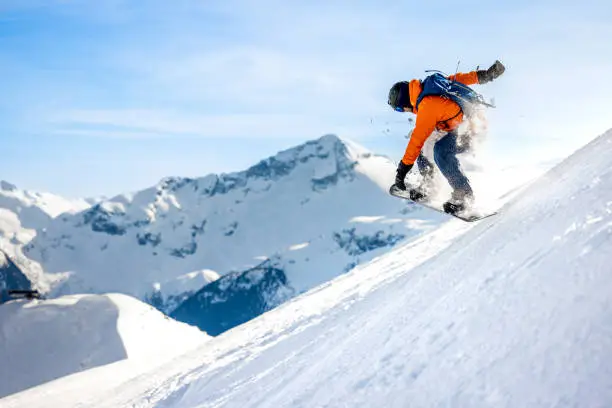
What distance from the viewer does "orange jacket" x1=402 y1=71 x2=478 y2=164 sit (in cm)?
784

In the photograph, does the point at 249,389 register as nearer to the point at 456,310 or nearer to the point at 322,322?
the point at 322,322

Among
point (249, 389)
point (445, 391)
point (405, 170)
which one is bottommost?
point (249, 389)

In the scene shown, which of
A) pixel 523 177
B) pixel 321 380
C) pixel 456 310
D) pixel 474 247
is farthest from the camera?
pixel 523 177

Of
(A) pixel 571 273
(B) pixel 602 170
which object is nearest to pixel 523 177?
(B) pixel 602 170

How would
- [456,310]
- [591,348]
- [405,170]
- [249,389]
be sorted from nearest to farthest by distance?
[591,348]
[456,310]
[249,389]
[405,170]

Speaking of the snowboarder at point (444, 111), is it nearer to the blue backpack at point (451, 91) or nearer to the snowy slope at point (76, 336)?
the blue backpack at point (451, 91)

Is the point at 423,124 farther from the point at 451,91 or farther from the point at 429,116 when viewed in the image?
the point at 451,91

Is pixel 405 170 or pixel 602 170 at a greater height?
pixel 405 170

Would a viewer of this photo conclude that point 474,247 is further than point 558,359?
Yes

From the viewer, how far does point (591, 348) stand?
2.72 metres

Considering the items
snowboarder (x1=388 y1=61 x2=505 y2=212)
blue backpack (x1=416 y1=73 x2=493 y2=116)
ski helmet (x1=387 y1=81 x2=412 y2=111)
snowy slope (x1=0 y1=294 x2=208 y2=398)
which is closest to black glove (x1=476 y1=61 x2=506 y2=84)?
snowboarder (x1=388 y1=61 x2=505 y2=212)

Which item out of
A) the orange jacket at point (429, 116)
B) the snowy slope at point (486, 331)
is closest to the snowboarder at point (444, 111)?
the orange jacket at point (429, 116)

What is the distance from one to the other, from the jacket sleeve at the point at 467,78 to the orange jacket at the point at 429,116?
0.78 meters

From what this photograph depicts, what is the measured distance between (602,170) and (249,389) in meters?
4.95
